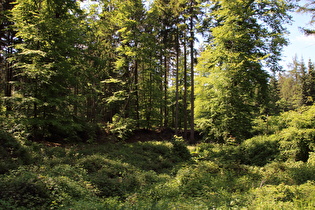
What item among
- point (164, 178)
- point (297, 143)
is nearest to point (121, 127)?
point (164, 178)

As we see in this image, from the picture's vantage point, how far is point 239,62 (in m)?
14.4

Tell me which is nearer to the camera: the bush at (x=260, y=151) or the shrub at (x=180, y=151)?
the bush at (x=260, y=151)

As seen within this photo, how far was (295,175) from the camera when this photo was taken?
24.6 feet

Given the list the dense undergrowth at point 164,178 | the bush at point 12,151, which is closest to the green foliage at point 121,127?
the dense undergrowth at point 164,178

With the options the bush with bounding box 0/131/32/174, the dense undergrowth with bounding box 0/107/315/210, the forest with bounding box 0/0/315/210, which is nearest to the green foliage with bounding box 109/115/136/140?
the forest with bounding box 0/0/315/210

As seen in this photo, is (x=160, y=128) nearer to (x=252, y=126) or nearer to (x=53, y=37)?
(x=252, y=126)

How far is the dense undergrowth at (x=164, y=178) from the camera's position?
513 centimetres

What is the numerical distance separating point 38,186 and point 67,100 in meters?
8.05

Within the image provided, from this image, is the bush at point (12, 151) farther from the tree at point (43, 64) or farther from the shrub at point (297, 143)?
the shrub at point (297, 143)

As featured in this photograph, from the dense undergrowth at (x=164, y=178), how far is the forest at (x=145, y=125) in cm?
A: 4

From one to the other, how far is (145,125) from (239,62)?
12627 millimetres

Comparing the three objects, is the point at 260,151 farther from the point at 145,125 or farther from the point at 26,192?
the point at 145,125

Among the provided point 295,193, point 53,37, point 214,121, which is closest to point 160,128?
point 214,121

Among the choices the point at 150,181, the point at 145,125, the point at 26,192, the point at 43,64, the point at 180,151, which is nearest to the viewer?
the point at 26,192
